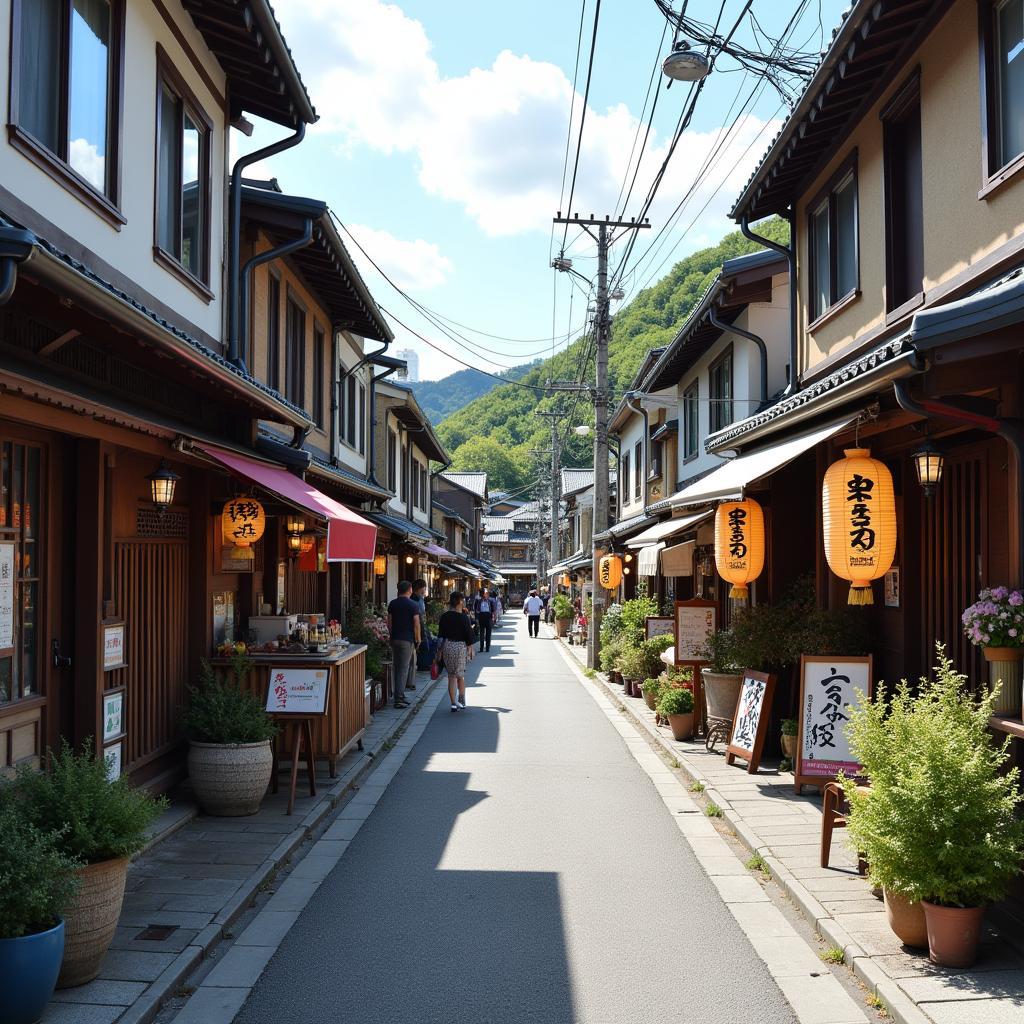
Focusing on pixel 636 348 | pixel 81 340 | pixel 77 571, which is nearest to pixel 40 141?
pixel 81 340

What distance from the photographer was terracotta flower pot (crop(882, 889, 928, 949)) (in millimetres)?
5492

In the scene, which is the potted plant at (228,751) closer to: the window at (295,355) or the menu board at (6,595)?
the menu board at (6,595)

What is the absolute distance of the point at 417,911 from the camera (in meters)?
6.55

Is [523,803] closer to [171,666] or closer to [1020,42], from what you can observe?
[171,666]

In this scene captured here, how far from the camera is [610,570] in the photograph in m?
24.8

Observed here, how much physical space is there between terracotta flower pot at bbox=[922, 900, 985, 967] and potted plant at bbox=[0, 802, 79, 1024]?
4.49 metres

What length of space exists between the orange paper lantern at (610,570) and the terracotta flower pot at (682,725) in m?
11.2

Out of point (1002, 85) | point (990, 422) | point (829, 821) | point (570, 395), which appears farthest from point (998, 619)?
point (570, 395)

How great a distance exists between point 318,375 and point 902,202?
1066 centimetres

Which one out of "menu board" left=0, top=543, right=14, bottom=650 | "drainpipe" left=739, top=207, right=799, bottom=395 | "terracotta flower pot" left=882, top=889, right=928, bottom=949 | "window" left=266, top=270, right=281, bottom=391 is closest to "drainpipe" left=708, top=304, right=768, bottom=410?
"drainpipe" left=739, top=207, right=799, bottom=395

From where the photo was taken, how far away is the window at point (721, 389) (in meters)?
17.4

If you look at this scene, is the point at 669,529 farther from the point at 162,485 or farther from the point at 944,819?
the point at 944,819

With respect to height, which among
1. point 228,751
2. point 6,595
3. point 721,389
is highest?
point 721,389

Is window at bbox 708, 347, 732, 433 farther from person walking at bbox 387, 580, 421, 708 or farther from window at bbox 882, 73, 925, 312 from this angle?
window at bbox 882, 73, 925, 312
